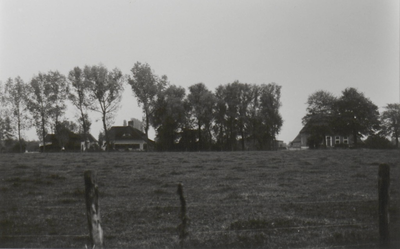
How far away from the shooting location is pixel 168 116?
73.2 meters

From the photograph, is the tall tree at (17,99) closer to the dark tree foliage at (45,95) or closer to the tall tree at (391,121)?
the dark tree foliage at (45,95)

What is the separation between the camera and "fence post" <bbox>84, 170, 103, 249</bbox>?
717 cm

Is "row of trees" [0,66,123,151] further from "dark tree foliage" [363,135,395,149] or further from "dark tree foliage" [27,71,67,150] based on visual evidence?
"dark tree foliage" [363,135,395,149]

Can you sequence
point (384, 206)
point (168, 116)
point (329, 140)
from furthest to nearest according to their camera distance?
point (329, 140) < point (168, 116) < point (384, 206)

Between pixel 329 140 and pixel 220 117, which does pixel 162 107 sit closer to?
pixel 220 117

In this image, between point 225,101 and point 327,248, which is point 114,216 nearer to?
point 327,248

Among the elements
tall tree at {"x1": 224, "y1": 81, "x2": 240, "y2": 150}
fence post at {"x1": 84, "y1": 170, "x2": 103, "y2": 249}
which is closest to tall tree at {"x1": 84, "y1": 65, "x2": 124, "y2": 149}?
tall tree at {"x1": 224, "y1": 81, "x2": 240, "y2": 150}

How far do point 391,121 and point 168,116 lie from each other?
4156 cm

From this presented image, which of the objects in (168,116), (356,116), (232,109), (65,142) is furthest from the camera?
(232,109)

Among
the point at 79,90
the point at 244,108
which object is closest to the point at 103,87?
the point at 79,90

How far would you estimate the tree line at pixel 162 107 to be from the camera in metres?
64.4

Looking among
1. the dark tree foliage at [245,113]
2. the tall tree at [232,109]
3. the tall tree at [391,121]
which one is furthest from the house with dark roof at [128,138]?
the tall tree at [391,121]

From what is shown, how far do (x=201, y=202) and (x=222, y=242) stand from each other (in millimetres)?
4558

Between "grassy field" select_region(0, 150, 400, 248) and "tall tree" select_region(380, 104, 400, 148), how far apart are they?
1181 inches
